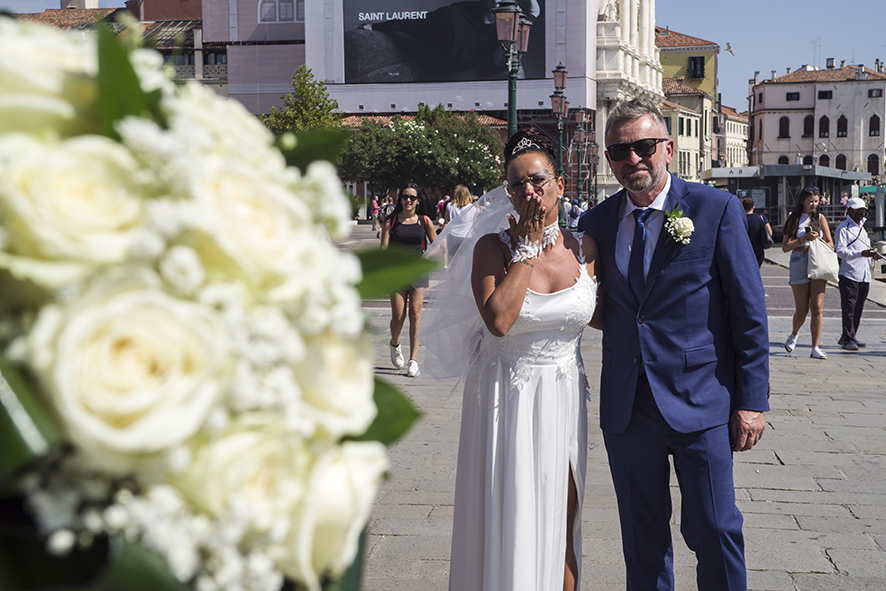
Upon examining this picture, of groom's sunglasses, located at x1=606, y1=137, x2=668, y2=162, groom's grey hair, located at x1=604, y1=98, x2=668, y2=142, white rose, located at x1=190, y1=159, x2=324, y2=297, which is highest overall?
groom's grey hair, located at x1=604, y1=98, x2=668, y2=142

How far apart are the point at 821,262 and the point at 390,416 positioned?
10.9 meters

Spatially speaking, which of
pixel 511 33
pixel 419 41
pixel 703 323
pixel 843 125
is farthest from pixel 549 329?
pixel 843 125

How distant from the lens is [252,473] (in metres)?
0.90

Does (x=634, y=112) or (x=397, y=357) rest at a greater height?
(x=634, y=112)

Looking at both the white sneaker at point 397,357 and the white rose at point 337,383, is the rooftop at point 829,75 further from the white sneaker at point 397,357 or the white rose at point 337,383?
the white rose at point 337,383

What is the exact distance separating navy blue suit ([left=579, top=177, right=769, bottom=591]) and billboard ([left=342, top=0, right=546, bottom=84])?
67.1 meters

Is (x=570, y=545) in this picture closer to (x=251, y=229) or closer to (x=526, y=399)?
(x=526, y=399)

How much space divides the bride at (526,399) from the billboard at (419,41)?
6698cm

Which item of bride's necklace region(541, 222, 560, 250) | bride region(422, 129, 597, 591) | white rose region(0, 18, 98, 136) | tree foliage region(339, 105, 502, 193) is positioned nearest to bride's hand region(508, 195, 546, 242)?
bride region(422, 129, 597, 591)

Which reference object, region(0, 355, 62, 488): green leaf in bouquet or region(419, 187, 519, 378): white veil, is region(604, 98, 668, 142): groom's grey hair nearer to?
region(419, 187, 519, 378): white veil

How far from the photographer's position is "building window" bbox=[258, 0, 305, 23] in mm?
74812

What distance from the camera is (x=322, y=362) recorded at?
0.98 metres

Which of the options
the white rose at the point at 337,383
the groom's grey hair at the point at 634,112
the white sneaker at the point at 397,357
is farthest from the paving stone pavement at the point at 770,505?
the white rose at the point at 337,383

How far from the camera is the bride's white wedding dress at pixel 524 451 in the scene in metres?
3.55
